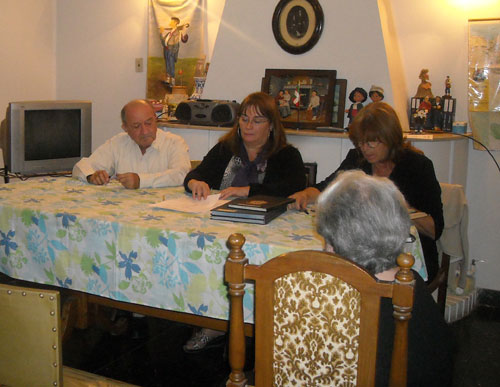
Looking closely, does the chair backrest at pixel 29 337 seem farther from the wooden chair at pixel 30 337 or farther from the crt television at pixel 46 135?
the crt television at pixel 46 135

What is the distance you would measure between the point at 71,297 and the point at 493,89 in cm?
249

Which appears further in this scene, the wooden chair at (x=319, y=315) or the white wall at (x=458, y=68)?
the white wall at (x=458, y=68)

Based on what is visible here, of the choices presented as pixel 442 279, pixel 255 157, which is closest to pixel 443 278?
pixel 442 279

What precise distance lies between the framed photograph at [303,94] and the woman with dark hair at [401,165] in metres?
1.02

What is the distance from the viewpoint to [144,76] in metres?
4.52

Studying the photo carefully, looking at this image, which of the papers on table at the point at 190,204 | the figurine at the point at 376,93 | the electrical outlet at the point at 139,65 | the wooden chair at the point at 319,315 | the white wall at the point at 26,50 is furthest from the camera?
the electrical outlet at the point at 139,65

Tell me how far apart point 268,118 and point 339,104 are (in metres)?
0.97

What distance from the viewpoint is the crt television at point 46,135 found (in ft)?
11.2

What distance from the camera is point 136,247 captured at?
1902 millimetres

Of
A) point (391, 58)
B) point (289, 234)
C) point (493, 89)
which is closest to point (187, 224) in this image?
point (289, 234)

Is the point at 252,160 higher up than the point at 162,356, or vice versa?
the point at 252,160

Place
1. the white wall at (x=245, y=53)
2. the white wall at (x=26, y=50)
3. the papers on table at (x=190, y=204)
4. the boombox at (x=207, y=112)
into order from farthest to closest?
the white wall at (x=26, y=50) → the boombox at (x=207, y=112) → the white wall at (x=245, y=53) → the papers on table at (x=190, y=204)

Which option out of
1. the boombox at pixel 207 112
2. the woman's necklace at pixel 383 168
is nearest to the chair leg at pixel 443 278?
the woman's necklace at pixel 383 168

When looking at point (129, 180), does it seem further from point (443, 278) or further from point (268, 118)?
point (443, 278)
